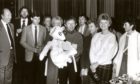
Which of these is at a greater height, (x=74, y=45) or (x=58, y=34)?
(x=58, y=34)

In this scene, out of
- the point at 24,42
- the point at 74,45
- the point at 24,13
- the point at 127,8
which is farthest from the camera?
the point at 127,8

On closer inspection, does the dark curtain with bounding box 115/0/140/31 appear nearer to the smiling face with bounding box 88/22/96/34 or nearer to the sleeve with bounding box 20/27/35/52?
the smiling face with bounding box 88/22/96/34

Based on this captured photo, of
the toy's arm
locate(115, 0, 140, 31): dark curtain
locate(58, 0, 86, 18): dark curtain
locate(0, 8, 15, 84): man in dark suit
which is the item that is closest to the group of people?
locate(0, 8, 15, 84): man in dark suit

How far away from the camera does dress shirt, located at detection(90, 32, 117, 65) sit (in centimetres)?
575

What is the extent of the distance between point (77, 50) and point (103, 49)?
0.66 meters

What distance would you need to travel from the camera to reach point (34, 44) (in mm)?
6797

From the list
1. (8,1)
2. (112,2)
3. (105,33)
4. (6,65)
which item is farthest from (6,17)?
(112,2)

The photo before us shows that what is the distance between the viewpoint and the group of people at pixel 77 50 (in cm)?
582

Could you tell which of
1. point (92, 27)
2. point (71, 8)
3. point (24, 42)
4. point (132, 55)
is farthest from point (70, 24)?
point (71, 8)

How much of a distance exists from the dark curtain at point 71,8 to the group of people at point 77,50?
2.00 m

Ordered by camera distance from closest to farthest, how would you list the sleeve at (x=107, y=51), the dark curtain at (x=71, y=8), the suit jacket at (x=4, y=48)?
1. the sleeve at (x=107, y=51)
2. the suit jacket at (x=4, y=48)
3. the dark curtain at (x=71, y=8)

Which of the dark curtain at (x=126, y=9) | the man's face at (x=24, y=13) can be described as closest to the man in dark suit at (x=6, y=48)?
the man's face at (x=24, y=13)

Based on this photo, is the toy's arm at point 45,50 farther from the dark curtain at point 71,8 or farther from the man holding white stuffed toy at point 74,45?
the dark curtain at point 71,8

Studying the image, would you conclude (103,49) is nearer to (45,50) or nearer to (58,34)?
(58,34)
